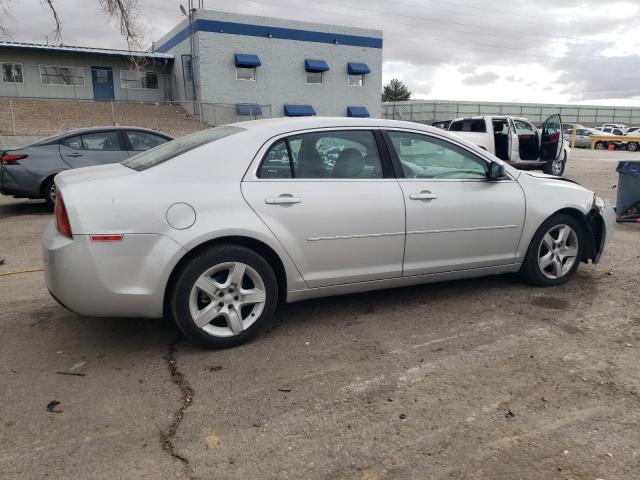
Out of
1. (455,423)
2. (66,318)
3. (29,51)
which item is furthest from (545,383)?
(29,51)

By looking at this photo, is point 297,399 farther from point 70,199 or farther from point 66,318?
point 66,318

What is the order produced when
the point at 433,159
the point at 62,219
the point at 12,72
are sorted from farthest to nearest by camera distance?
the point at 12,72
the point at 433,159
the point at 62,219

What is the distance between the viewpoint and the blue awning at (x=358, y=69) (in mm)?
31094

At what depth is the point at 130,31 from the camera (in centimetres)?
1020

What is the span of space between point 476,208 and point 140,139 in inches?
284

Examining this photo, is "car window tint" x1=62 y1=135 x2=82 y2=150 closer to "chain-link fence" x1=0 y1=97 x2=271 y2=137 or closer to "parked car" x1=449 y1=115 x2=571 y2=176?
"parked car" x1=449 y1=115 x2=571 y2=176

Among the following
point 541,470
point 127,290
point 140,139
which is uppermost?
point 140,139

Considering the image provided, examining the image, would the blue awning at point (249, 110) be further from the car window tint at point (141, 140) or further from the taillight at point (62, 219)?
the taillight at point (62, 219)

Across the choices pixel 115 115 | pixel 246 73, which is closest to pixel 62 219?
pixel 115 115

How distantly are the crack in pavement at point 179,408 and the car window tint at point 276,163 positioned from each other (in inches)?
53.9

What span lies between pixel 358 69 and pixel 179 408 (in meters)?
30.5

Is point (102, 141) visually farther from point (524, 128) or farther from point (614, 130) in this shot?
point (614, 130)

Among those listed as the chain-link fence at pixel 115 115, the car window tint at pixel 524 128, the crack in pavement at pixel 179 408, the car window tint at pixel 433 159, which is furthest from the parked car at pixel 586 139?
the crack in pavement at pixel 179 408

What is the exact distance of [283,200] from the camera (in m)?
3.63
